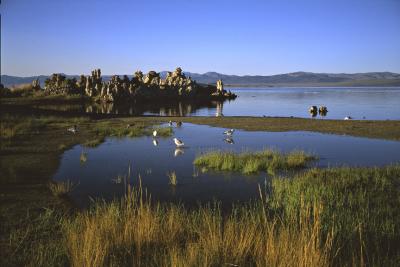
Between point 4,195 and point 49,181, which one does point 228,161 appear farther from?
point 4,195

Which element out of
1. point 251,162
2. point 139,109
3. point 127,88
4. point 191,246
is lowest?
point 251,162

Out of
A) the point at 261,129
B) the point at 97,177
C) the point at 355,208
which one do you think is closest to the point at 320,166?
the point at 355,208

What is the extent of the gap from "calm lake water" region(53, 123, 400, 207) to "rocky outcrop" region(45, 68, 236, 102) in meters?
44.9

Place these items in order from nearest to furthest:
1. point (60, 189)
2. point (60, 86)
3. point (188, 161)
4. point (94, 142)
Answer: point (60, 189)
point (188, 161)
point (94, 142)
point (60, 86)

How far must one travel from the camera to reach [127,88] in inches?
2891

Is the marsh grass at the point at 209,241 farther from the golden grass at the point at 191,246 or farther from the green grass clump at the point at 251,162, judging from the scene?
the green grass clump at the point at 251,162

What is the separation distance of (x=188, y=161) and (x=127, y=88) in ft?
196

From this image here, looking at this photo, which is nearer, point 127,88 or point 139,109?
point 139,109

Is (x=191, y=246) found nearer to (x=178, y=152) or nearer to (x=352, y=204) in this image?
(x=352, y=204)

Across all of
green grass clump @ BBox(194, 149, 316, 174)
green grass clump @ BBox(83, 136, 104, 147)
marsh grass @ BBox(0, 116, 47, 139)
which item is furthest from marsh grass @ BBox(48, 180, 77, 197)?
marsh grass @ BBox(0, 116, 47, 139)

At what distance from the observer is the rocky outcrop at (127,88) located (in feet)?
222

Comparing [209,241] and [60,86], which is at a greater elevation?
[60,86]

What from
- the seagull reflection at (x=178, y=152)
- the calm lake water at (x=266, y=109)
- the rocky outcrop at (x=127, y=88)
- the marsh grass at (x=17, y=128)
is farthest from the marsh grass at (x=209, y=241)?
the rocky outcrop at (x=127, y=88)

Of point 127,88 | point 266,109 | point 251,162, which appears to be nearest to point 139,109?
Result: point 266,109
